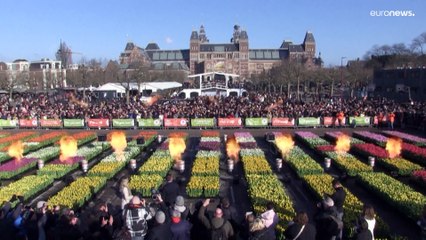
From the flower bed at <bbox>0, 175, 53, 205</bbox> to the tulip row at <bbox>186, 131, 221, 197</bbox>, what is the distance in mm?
6755

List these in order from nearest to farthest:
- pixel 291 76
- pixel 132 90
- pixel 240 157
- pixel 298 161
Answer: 1. pixel 298 161
2. pixel 240 157
3. pixel 291 76
4. pixel 132 90

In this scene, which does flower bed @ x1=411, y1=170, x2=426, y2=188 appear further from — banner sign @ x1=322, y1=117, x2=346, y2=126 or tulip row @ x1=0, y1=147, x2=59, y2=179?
banner sign @ x1=322, y1=117, x2=346, y2=126

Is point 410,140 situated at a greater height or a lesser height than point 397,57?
lesser

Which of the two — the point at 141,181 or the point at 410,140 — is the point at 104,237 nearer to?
the point at 141,181

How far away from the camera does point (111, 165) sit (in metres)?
23.0

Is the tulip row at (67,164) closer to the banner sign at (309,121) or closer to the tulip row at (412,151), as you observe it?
the tulip row at (412,151)

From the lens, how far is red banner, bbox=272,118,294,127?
4178 centimetres

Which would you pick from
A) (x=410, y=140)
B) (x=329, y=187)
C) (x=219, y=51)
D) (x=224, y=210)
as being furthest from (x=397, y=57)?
(x=219, y=51)

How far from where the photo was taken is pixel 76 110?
1847 inches

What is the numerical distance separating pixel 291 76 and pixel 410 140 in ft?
159

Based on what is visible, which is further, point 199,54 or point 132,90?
point 199,54

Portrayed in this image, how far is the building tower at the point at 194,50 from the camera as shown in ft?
582

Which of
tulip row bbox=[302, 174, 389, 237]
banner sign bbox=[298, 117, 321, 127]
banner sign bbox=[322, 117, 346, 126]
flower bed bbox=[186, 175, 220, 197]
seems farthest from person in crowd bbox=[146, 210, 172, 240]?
banner sign bbox=[322, 117, 346, 126]

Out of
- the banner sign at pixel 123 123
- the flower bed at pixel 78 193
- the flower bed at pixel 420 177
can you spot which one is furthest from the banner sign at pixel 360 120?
the flower bed at pixel 78 193
